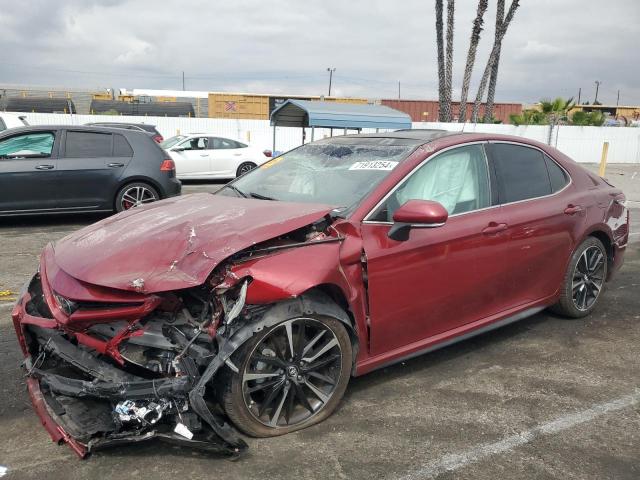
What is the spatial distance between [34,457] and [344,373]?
5.21 ft

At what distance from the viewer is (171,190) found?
9.05 m

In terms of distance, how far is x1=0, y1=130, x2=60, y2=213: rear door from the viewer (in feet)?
26.3

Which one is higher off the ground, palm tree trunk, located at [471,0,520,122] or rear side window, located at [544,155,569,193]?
palm tree trunk, located at [471,0,520,122]

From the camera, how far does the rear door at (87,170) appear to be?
8.34 metres

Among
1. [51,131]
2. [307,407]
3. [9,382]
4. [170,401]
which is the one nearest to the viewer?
[170,401]

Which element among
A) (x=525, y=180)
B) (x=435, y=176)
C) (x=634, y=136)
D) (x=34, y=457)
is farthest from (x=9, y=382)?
(x=634, y=136)

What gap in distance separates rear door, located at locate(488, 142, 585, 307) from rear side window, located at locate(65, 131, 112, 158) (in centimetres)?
661

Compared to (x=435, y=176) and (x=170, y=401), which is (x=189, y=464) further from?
(x=435, y=176)

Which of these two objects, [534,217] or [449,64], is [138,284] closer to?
[534,217]

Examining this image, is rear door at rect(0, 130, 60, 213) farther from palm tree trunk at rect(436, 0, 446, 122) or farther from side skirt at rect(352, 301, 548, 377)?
palm tree trunk at rect(436, 0, 446, 122)

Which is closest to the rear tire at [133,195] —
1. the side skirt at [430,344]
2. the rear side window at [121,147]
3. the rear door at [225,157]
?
the rear side window at [121,147]

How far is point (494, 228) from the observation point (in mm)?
3680

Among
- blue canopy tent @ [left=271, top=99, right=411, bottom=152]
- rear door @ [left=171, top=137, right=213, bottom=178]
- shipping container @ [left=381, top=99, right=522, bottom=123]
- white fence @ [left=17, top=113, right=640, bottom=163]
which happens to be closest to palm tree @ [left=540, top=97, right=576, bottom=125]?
white fence @ [left=17, top=113, right=640, bottom=163]

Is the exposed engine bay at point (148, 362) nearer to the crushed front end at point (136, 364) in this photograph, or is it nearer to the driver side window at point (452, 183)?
the crushed front end at point (136, 364)
